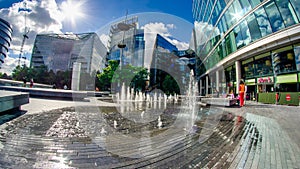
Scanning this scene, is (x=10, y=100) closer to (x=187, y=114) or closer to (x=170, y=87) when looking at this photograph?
(x=187, y=114)

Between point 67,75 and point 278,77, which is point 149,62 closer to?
point 67,75

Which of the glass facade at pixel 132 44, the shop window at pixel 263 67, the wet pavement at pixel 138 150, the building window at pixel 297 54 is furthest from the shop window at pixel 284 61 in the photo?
the glass facade at pixel 132 44

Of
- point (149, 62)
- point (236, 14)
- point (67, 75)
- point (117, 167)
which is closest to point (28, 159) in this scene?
point (117, 167)

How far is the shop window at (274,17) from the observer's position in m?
14.6

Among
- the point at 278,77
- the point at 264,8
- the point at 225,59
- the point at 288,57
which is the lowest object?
the point at 278,77

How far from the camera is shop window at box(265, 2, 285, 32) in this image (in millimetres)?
14602

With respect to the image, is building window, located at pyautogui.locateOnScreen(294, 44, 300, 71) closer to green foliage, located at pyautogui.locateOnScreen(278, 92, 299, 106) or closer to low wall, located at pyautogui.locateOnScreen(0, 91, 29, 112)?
green foliage, located at pyautogui.locateOnScreen(278, 92, 299, 106)

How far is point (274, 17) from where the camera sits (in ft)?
49.3

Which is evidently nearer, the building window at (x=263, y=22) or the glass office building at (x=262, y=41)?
the glass office building at (x=262, y=41)

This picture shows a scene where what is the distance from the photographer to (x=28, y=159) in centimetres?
250

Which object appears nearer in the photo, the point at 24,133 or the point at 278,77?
the point at 24,133

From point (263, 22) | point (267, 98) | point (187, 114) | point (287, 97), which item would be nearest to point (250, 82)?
point (267, 98)

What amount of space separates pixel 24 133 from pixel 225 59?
88.7 ft

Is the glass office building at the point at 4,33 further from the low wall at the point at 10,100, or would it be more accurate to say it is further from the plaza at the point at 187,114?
the low wall at the point at 10,100
